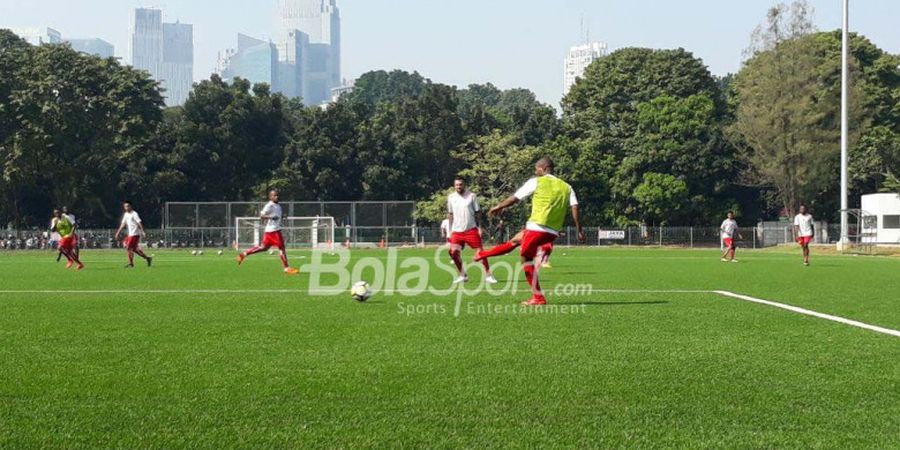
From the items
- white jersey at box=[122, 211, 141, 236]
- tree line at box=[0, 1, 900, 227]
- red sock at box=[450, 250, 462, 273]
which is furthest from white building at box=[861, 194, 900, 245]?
red sock at box=[450, 250, 462, 273]

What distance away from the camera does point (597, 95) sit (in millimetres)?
76125

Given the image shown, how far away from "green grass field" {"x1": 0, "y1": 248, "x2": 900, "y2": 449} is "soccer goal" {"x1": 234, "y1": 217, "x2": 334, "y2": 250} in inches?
1586

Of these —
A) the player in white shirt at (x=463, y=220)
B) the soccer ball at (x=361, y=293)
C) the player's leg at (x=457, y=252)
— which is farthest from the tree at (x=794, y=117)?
the soccer ball at (x=361, y=293)

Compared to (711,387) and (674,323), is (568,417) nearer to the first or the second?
(711,387)

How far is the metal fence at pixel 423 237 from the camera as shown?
5291cm

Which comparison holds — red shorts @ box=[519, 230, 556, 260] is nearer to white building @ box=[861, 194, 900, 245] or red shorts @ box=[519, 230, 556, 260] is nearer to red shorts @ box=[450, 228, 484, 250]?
red shorts @ box=[450, 228, 484, 250]

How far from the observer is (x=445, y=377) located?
6234mm

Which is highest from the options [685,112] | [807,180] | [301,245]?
[685,112]

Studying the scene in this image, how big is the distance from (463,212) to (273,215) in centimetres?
567

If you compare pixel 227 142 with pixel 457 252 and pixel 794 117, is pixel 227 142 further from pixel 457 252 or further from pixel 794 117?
pixel 457 252

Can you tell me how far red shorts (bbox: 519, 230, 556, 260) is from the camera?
1170 cm

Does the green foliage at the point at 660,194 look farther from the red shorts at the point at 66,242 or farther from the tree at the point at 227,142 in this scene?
the red shorts at the point at 66,242

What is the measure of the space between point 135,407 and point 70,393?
2.18 feet

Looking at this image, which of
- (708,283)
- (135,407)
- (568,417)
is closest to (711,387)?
(568,417)
